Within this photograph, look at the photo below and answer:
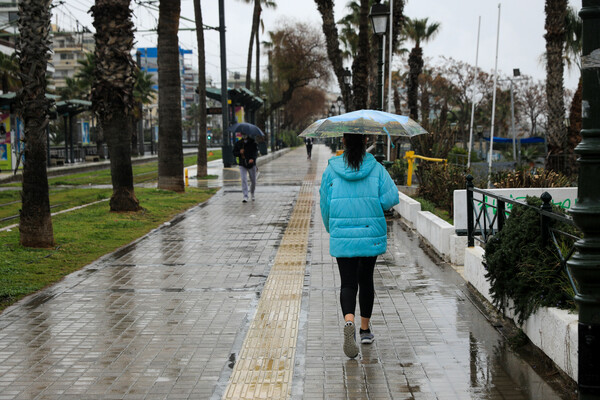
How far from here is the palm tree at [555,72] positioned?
868 inches

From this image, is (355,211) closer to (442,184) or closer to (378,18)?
(442,184)

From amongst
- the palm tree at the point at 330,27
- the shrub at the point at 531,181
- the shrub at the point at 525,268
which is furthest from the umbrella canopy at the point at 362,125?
the palm tree at the point at 330,27

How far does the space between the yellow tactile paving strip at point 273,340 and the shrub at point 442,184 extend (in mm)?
4955

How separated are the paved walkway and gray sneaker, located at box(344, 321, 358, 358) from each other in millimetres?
84

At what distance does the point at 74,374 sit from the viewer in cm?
520

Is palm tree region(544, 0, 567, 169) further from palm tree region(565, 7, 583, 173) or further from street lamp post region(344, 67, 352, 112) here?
street lamp post region(344, 67, 352, 112)

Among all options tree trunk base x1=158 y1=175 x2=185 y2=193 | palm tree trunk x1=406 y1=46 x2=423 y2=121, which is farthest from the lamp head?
palm tree trunk x1=406 y1=46 x2=423 y2=121

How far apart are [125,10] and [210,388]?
36.3 feet

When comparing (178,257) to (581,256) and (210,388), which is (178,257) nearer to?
(210,388)

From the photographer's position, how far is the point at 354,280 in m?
5.71

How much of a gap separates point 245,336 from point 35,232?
5438mm

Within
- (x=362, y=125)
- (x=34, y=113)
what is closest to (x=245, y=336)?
(x=362, y=125)

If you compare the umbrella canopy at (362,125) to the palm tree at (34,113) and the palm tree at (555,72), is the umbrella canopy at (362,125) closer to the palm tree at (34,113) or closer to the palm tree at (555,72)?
the palm tree at (34,113)

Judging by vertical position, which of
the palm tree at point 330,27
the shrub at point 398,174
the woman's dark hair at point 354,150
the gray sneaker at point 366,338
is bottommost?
the gray sneaker at point 366,338
